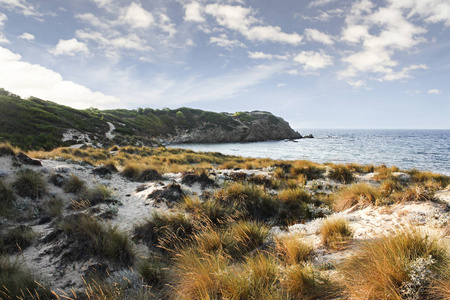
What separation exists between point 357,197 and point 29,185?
441 inches

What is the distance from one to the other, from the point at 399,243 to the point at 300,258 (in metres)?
1.39

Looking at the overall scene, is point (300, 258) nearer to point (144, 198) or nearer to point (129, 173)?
point (144, 198)

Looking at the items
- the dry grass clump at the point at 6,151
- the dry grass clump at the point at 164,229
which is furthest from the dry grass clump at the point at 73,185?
the dry grass clump at the point at 164,229

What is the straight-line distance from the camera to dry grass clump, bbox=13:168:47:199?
6.85 m

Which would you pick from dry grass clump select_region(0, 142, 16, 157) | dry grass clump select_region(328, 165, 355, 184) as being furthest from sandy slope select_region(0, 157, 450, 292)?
dry grass clump select_region(328, 165, 355, 184)

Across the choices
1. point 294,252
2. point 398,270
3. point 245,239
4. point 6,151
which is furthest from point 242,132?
point 398,270

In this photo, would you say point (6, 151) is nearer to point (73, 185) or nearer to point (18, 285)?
point (73, 185)

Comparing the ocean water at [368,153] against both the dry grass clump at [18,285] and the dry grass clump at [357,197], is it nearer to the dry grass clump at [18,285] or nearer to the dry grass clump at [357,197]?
the dry grass clump at [357,197]

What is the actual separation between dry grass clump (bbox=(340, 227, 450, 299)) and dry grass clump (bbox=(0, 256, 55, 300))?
178 inches

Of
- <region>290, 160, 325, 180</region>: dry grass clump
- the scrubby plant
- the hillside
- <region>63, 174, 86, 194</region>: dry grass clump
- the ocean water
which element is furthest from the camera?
the hillside

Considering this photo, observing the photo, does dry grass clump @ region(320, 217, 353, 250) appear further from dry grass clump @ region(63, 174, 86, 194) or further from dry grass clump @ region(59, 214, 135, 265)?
dry grass clump @ region(63, 174, 86, 194)

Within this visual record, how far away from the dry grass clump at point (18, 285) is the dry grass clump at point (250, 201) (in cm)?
464

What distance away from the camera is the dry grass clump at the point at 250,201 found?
6.75 metres

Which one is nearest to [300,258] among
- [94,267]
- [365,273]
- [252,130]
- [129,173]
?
[365,273]
